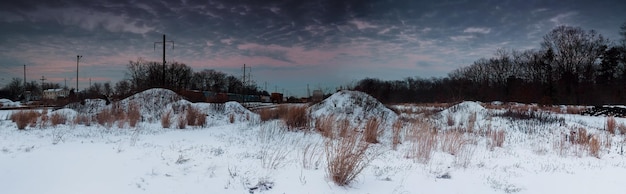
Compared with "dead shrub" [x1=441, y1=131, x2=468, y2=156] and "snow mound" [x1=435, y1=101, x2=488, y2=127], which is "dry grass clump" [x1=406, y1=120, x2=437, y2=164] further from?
"snow mound" [x1=435, y1=101, x2=488, y2=127]

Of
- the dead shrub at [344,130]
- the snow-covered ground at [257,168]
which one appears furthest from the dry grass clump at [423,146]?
the dead shrub at [344,130]

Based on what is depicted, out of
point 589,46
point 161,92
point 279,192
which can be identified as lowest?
point 279,192

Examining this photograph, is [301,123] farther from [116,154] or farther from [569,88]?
[569,88]

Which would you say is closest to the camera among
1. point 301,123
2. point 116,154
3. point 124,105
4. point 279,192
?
point 279,192

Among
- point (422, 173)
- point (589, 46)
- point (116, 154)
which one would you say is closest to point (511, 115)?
point (422, 173)

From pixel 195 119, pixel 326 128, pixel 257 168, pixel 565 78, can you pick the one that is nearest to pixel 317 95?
pixel 195 119

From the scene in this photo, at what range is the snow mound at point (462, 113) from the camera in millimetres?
15844

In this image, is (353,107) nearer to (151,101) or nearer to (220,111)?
(220,111)

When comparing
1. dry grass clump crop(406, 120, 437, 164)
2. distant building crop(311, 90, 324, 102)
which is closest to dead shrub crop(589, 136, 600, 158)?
dry grass clump crop(406, 120, 437, 164)

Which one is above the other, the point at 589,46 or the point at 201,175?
the point at 589,46

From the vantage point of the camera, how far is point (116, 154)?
6.23 meters

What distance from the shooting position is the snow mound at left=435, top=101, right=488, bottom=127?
1584 cm

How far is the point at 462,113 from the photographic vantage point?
1700 cm

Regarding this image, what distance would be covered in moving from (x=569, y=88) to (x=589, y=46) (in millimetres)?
6977
